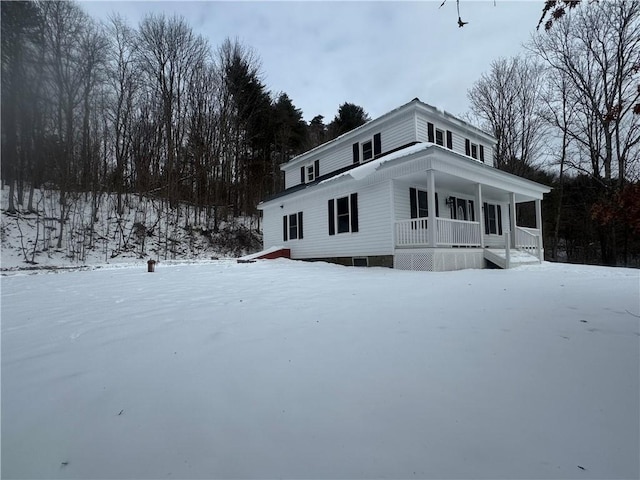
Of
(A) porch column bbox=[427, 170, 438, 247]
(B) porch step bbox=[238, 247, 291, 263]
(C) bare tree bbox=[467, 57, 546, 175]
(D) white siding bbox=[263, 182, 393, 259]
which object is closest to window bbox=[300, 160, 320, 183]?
(D) white siding bbox=[263, 182, 393, 259]

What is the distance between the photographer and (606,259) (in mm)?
17953

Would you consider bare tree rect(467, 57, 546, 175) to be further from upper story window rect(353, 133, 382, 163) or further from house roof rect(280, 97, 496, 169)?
upper story window rect(353, 133, 382, 163)

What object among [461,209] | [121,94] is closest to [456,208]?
[461,209]

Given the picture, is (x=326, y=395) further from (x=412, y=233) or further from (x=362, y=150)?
(x=362, y=150)

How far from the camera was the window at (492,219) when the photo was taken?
1300 cm

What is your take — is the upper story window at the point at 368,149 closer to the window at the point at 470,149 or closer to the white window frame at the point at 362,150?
the white window frame at the point at 362,150

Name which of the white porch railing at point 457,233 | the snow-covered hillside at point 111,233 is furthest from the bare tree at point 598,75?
the snow-covered hillside at point 111,233

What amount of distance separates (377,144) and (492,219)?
634 centimetres

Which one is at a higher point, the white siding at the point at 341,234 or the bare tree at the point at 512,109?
the bare tree at the point at 512,109

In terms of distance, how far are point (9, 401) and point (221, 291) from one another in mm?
3404

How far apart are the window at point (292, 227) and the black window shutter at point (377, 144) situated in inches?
165

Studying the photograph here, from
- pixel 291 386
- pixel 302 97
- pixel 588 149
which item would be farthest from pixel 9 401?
pixel 302 97

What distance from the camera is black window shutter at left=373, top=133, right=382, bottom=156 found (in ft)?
39.3

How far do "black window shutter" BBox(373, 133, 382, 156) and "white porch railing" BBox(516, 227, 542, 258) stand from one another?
6179 millimetres
